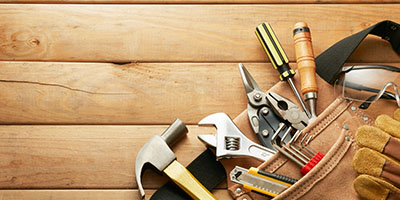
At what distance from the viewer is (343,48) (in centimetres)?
115

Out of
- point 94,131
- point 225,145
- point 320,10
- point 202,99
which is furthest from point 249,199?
point 320,10

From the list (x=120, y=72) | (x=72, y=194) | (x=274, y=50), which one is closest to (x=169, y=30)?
(x=120, y=72)

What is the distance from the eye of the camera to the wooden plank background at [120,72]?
1136mm

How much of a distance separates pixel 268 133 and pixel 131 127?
1.23 feet

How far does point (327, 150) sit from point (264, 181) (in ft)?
0.59

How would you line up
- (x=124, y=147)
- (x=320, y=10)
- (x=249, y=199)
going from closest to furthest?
(x=249, y=199) < (x=124, y=147) < (x=320, y=10)

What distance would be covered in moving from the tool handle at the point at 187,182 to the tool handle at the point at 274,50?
0.36 metres

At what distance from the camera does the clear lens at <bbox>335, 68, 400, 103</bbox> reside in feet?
3.47

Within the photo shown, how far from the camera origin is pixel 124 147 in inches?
45.1

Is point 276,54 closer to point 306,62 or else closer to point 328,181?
point 306,62

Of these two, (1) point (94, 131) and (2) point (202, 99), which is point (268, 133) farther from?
(1) point (94, 131)

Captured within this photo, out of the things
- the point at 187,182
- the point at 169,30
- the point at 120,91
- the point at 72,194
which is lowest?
the point at 72,194

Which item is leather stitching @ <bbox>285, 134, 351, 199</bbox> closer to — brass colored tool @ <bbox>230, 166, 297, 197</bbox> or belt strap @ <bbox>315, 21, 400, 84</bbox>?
brass colored tool @ <bbox>230, 166, 297, 197</bbox>

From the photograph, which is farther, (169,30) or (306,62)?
(169,30)
